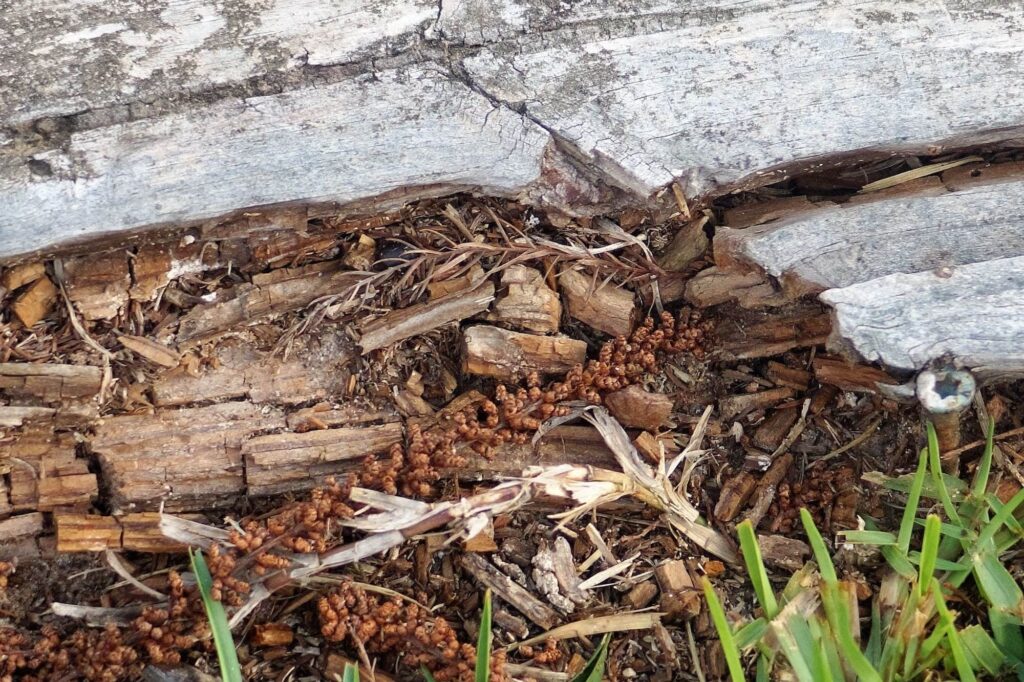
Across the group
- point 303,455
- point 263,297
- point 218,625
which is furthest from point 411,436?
point 218,625

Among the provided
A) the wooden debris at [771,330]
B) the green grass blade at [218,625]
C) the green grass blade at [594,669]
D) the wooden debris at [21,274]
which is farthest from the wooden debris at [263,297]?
the green grass blade at [594,669]

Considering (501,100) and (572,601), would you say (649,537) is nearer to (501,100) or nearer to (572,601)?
(572,601)

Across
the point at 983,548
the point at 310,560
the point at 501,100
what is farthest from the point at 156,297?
the point at 983,548

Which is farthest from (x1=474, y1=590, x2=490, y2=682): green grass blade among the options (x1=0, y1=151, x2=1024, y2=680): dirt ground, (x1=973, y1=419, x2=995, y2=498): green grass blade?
(x1=973, y1=419, x2=995, y2=498): green grass blade

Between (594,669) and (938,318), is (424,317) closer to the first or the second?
(594,669)

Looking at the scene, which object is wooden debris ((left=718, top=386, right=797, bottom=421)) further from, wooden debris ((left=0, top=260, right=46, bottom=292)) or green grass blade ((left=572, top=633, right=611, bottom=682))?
wooden debris ((left=0, top=260, right=46, bottom=292))

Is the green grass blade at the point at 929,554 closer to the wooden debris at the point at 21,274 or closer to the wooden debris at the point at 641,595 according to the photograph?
the wooden debris at the point at 641,595
